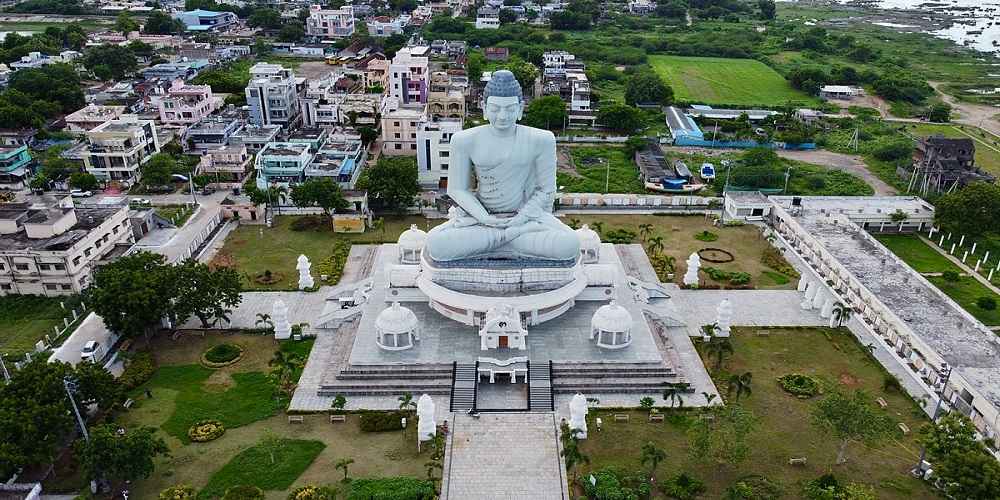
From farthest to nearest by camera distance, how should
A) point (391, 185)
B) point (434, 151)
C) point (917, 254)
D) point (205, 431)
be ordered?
point (434, 151) → point (391, 185) → point (917, 254) → point (205, 431)

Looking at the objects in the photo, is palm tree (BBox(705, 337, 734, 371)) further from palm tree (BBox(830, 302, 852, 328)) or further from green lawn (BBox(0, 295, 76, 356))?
green lawn (BBox(0, 295, 76, 356))

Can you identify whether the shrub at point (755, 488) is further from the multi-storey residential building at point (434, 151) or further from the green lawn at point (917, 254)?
the multi-storey residential building at point (434, 151)

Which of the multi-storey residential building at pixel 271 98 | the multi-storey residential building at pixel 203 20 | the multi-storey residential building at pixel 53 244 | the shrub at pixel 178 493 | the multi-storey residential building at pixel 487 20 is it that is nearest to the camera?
the shrub at pixel 178 493

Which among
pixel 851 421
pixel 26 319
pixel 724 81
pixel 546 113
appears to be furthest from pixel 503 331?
pixel 724 81

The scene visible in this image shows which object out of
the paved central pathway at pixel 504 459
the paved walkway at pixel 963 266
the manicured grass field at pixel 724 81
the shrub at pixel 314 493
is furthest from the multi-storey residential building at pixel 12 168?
the manicured grass field at pixel 724 81

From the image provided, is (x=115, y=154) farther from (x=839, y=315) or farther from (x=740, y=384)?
(x=839, y=315)
